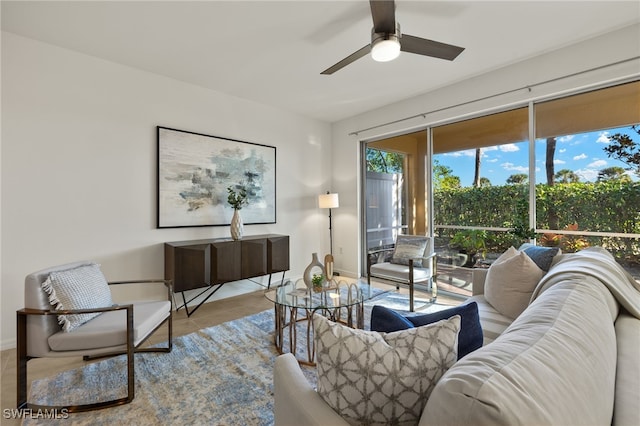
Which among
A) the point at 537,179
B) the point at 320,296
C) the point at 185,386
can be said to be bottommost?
the point at 185,386

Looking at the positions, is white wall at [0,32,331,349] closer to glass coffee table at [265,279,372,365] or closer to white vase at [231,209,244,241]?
white vase at [231,209,244,241]

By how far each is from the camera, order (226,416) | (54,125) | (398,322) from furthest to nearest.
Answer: (54,125) → (226,416) → (398,322)

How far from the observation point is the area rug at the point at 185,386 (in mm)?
1658

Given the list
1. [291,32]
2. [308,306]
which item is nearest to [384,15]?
[291,32]

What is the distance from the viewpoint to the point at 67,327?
1.79 metres

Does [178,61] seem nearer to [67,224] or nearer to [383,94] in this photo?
[67,224]

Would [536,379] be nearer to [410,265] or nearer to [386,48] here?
[386,48]

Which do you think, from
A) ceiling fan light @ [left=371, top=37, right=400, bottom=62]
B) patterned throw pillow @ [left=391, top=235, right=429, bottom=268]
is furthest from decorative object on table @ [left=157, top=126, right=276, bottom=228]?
ceiling fan light @ [left=371, top=37, right=400, bottom=62]

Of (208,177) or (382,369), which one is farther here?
(208,177)

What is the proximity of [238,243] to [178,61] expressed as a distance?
6.91ft

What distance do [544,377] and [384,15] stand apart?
80.6 inches

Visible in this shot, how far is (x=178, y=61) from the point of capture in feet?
10.1

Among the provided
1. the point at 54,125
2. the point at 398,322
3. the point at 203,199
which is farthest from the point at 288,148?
the point at 398,322

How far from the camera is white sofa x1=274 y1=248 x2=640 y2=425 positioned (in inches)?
20.7
